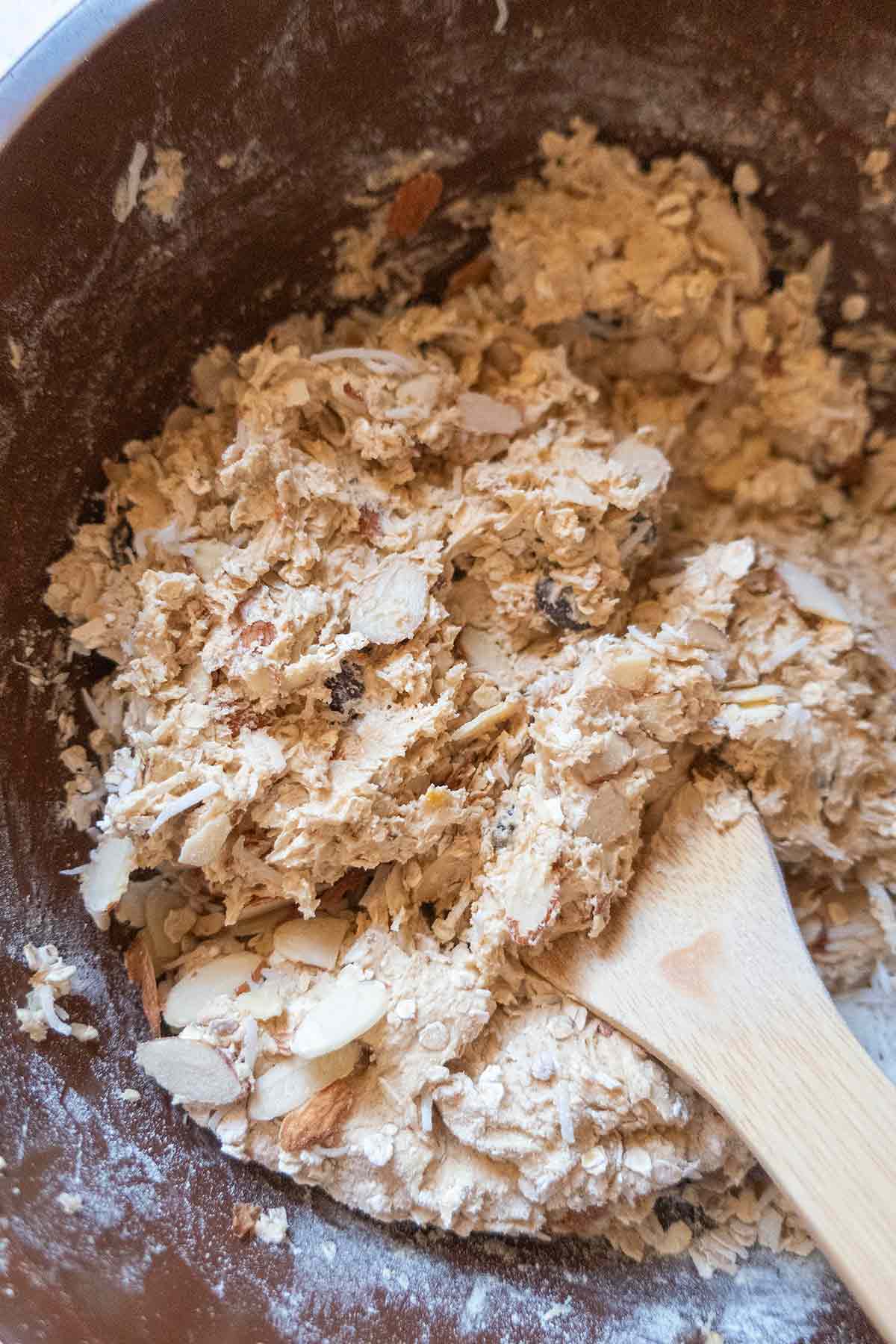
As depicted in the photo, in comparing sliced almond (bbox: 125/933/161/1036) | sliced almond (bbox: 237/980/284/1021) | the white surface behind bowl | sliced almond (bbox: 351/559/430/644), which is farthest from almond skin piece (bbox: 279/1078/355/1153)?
the white surface behind bowl

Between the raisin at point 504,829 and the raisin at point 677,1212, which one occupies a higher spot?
the raisin at point 504,829

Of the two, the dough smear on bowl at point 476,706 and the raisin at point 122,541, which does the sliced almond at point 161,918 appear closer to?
the dough smear on bowl at point 476,706

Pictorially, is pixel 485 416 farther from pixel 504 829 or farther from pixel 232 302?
pixel 504 829

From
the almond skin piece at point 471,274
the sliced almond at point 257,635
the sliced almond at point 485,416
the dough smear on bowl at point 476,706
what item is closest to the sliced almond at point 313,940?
the dough smear on bowl at point 476,706

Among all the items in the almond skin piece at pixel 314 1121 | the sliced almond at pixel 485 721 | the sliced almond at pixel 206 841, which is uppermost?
the sliced almond at pixel 206 841

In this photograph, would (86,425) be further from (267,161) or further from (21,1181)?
(21,1181)
